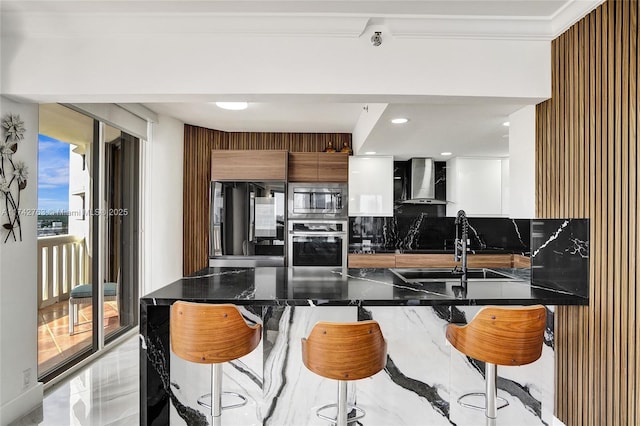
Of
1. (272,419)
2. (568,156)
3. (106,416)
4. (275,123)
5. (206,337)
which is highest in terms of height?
(275,123)

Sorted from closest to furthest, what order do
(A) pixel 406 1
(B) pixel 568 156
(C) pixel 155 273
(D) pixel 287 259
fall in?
(A) pixel 406 1, (B) pixel 568 156, (C) pixel 155 273, (D) pixel 287 259

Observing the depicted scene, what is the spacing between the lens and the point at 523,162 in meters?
2.50

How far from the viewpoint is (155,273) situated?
4.12 m

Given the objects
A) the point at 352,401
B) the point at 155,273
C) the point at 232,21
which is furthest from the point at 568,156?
the point at 155,273

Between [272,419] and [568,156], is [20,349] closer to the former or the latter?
[272,419]

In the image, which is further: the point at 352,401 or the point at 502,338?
the point at 352,401

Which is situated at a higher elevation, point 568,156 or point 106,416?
point 568,156

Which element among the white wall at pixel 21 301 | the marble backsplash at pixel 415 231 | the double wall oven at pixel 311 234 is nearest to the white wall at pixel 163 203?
the double wall oven at pixel 311 234

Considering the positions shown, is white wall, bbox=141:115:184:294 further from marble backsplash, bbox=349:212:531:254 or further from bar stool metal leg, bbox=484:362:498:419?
bar stool metal leg, bbox=484:362:498:419

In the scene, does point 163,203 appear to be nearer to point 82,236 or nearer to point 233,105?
point 82,236

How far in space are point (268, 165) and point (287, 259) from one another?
1161 millimetres

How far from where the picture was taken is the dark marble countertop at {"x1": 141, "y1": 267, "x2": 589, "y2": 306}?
1.88 meters

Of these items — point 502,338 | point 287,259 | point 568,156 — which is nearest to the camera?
point 502,338

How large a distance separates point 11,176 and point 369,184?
11.3ft
